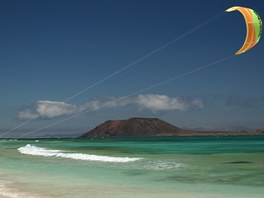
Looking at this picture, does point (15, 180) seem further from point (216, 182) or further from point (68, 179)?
point (216, 182)

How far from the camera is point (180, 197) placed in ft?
41.4

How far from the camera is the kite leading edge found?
19.3 m

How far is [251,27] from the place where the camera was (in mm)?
19328

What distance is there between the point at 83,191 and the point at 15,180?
4925 millimetres

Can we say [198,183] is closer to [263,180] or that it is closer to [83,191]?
[263,180]

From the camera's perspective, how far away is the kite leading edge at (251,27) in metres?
19.3

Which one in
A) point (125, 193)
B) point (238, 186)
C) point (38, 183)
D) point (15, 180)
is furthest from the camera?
point (15, 180)

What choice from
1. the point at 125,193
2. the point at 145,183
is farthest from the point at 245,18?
the point at 125,193

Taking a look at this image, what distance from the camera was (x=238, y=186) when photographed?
593 inches

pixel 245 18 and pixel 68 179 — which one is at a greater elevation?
pixel 245 18

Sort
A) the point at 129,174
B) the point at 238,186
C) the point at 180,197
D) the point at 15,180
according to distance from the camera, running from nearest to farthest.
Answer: the point at 180,197 < the point at 238,186 < the point at 15,180 < the point at 129,174

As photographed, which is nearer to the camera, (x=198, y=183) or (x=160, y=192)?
(x=160, y=192)

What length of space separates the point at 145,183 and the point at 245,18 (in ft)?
32.2

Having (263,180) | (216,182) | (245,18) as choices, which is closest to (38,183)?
(216,182)
